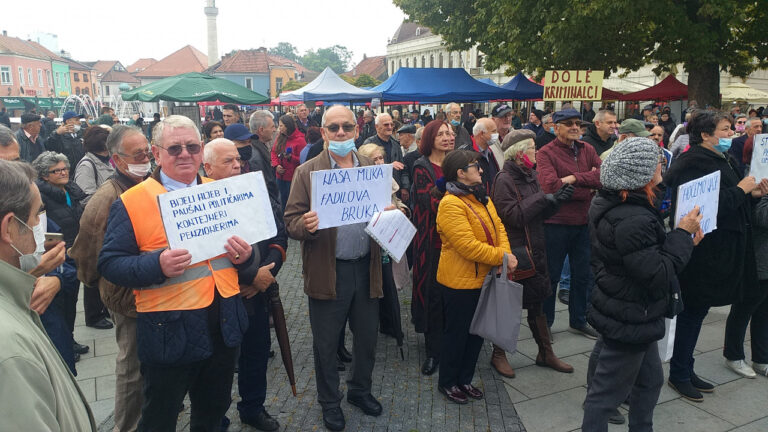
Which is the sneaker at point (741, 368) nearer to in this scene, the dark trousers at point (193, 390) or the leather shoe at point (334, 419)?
the leather shoe at point (334, 419)

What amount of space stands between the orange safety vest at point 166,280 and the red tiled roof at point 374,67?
82764mm

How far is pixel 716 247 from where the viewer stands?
3869 millimetres

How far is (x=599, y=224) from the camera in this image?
2951 mm

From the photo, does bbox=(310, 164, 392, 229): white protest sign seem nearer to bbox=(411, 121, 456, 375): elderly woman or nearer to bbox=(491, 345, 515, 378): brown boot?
bbox=(411, 121, 456, 375): elderly woman

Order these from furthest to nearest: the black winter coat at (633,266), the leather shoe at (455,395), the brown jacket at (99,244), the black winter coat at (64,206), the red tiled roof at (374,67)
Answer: the red tiled roof at (374,67), the black winter coat at (64,206), the leather shoe at (455,395), the brown jacket at (99,244), the black winter coat at (633,266)

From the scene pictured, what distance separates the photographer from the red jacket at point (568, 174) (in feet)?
15.6

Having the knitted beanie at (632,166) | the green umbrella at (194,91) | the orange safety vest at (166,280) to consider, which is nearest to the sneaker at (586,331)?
the knitted beanie at (632,166)

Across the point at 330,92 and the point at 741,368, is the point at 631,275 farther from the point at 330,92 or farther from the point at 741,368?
the point at 330,92

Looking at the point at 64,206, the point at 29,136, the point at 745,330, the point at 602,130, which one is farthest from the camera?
the point at 29,136

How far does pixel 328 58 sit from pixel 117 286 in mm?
148632

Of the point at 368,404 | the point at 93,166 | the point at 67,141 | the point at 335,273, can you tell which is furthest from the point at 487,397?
the point at 67,141

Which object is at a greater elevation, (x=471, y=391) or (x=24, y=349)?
(x=24, y=349)

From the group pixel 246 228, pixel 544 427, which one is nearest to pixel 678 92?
pixel 544 427

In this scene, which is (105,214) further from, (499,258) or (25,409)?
(499,258)
